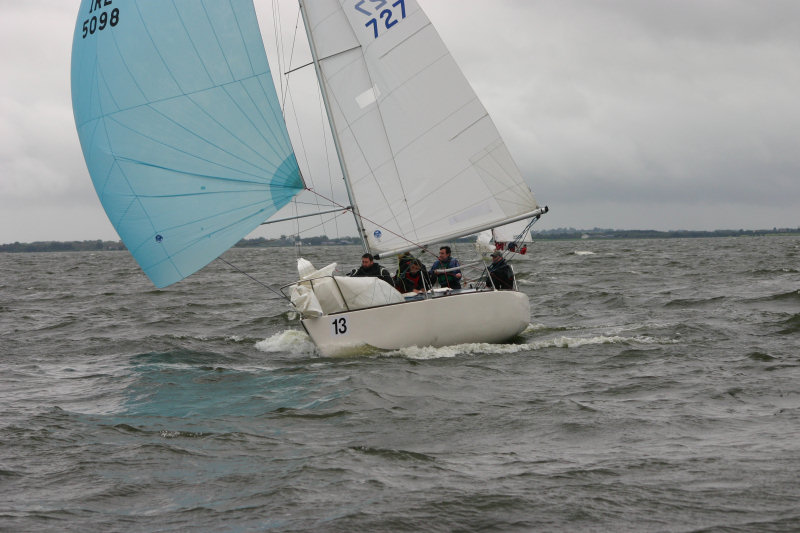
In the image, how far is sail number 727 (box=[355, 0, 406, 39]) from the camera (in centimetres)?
1106

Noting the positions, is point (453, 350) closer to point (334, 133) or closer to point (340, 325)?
point (340, 325)

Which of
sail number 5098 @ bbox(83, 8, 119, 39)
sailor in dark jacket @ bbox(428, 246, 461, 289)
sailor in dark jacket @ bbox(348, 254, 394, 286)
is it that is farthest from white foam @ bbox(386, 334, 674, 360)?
sail number 5098 @ bbox(83, 8, 119, 39)

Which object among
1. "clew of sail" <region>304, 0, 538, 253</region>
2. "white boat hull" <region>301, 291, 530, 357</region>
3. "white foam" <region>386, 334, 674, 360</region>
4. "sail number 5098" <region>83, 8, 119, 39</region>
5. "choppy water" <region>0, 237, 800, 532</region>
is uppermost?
"sail number 5098" <region>83, 8, 119, 39</region>

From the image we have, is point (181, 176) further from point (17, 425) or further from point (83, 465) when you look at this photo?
point (83, 465)

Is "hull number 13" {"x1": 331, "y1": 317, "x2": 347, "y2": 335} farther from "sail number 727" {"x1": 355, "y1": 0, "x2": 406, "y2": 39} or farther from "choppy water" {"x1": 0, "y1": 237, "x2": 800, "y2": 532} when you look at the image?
"sail number 727" {"x1": 355, "y1": 0, "x2": 406, "y2": 39}

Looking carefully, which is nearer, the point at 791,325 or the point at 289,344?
the point at 289,344

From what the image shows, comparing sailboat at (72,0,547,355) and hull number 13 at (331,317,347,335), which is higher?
sailboat at (72,0,547,355)

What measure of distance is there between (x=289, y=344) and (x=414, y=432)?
219 inches

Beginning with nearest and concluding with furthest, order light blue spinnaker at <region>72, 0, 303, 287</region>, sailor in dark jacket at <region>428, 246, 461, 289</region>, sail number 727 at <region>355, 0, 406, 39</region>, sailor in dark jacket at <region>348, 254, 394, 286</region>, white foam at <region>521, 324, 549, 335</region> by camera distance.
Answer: light blue spinnaker at <region>72, 0, 303, 287</region> → sail number 727 at <region>355, 0, 406, 39</region> → sailor in dark jacket at <region>348, 254, 394, 286</region> → sailor in dark jacket at <region>428, 246, 461, 289</region> → white foam at <region>521, 324, 549, 335</region>

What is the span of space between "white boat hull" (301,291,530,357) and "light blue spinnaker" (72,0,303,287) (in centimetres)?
162

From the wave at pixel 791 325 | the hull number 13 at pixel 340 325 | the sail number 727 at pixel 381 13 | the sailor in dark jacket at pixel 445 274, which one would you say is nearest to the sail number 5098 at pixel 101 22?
the sail number 727 at pixel 381 13

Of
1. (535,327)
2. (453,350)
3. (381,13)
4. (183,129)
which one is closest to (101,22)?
(183,129)

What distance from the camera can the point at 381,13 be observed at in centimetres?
1110

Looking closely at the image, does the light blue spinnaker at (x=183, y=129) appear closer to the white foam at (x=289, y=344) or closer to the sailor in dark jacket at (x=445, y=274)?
the white foam at (x=289, y=344)
